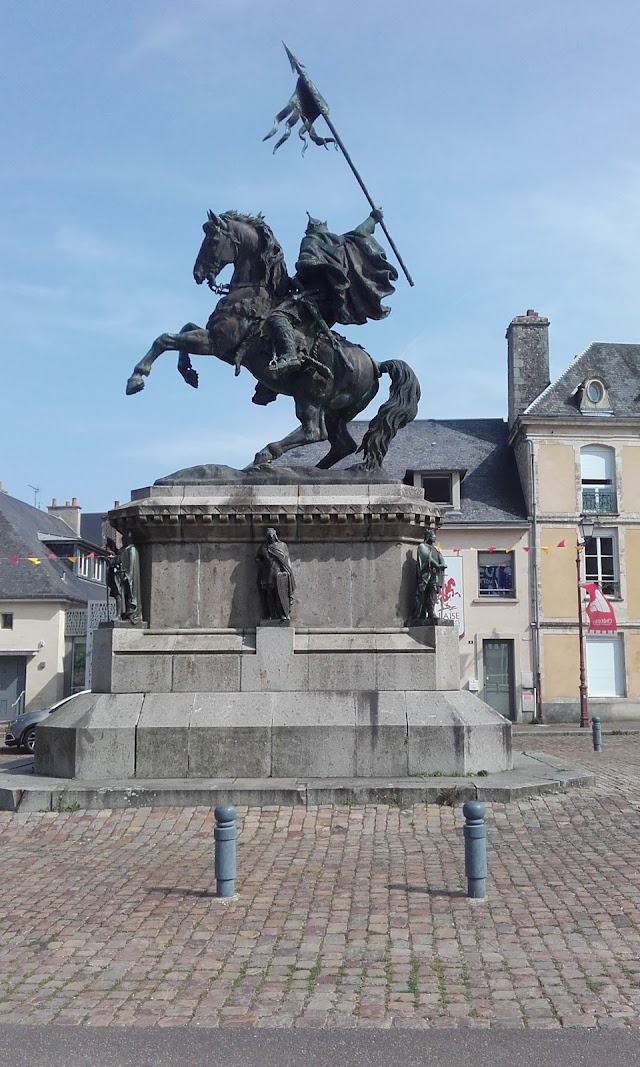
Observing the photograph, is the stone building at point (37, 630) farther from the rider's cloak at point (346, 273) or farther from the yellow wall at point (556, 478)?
the rider's cloak at point (346, 273)

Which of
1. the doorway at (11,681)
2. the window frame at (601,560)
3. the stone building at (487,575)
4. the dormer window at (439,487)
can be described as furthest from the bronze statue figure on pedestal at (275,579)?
the doorway at (11,681)

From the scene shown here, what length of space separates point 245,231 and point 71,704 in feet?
21.7

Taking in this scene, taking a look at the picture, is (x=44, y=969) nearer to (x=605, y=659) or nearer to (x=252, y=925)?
(x=252, y=925)

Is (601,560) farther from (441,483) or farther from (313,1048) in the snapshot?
(313,1048)

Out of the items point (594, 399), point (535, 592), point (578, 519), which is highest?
point (594, 399)

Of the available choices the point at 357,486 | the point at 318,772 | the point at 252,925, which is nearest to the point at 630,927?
the point at 252,925

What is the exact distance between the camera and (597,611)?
34.9 meters

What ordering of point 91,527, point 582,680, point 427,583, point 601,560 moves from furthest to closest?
point 91,527 < point 601,560 < point 582,680 < point 427,583

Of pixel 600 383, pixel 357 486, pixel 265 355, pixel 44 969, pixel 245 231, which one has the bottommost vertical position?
pixel 44 969

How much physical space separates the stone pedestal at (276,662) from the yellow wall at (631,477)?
26303mm

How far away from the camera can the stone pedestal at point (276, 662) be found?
11.1 m

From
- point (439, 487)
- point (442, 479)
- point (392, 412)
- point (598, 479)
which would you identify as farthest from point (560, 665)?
point (392, 412)

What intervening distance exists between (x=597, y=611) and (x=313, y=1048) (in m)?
31.5

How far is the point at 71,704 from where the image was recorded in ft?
39.7
